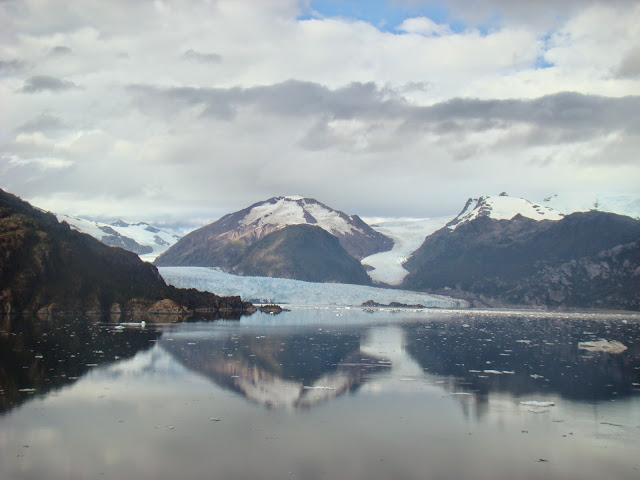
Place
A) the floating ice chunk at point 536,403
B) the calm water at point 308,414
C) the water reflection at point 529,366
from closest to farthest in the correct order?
1. the calm water at point 308,414
2. the floating ice chunk at point 536,403
3. the water reflection at point 529,366

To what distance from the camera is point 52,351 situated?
31.8m

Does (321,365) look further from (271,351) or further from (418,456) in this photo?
(418,456)

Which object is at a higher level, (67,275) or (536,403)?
(67,275)

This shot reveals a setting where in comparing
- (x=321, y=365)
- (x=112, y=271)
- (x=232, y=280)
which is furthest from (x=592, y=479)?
(x=232, y=280)

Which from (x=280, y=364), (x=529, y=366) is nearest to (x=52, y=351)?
(x=280, y=364)

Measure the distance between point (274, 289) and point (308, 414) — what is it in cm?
9941

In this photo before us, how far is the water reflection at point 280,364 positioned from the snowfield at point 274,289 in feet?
225

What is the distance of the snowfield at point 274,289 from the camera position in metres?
115

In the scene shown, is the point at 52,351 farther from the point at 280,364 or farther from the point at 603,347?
the point at 603,347

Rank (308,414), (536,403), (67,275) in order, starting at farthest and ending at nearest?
1. (67,275)
2. (536,403)
3. (308,414)

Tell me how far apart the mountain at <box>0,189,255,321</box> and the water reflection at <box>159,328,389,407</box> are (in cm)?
3100

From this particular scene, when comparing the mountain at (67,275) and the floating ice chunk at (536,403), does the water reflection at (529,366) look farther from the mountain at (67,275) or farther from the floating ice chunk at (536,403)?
the mountain at (67,275)

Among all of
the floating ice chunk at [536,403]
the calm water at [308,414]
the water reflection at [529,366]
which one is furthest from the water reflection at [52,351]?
the floating ice chunk at [536,403]

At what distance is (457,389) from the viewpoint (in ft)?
79.0
